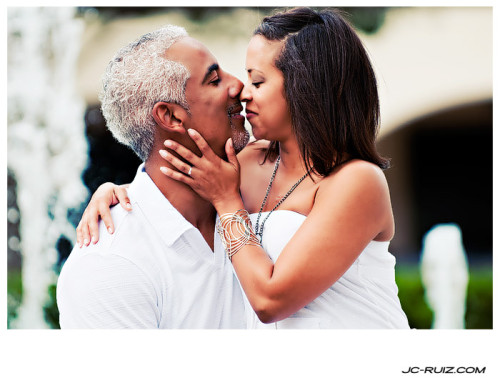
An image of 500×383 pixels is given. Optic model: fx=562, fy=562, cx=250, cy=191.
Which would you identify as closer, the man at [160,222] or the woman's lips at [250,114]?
the man at [160,222]

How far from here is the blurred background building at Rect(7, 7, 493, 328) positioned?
4.33 metres

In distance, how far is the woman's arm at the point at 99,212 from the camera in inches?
91.7

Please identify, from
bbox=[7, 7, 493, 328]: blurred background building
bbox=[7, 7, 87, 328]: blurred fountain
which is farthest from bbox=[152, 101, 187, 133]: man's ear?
bbox=[7, 7, 87, 328]: blurred fountain

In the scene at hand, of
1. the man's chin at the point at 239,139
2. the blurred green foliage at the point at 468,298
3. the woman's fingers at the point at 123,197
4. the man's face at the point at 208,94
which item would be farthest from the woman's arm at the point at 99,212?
the blurred green foliage at the point at 468,298

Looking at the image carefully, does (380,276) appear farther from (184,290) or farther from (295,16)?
(295,16)

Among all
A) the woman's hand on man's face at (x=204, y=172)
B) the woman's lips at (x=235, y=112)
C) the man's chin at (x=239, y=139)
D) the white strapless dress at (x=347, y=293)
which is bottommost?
the white strapless dress at (x=347, y=293)

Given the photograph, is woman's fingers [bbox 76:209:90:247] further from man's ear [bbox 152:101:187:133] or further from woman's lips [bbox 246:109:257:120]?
woman's lips [bbox 246:109:257:120]

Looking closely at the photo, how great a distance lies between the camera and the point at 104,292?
2.25 meters

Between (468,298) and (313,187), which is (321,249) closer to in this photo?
(313,187)

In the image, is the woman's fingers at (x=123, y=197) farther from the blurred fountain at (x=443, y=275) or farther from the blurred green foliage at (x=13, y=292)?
the blurred fountain at (x=443, y=275)

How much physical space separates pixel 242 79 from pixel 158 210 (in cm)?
225

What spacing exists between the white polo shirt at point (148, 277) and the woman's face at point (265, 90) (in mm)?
545
